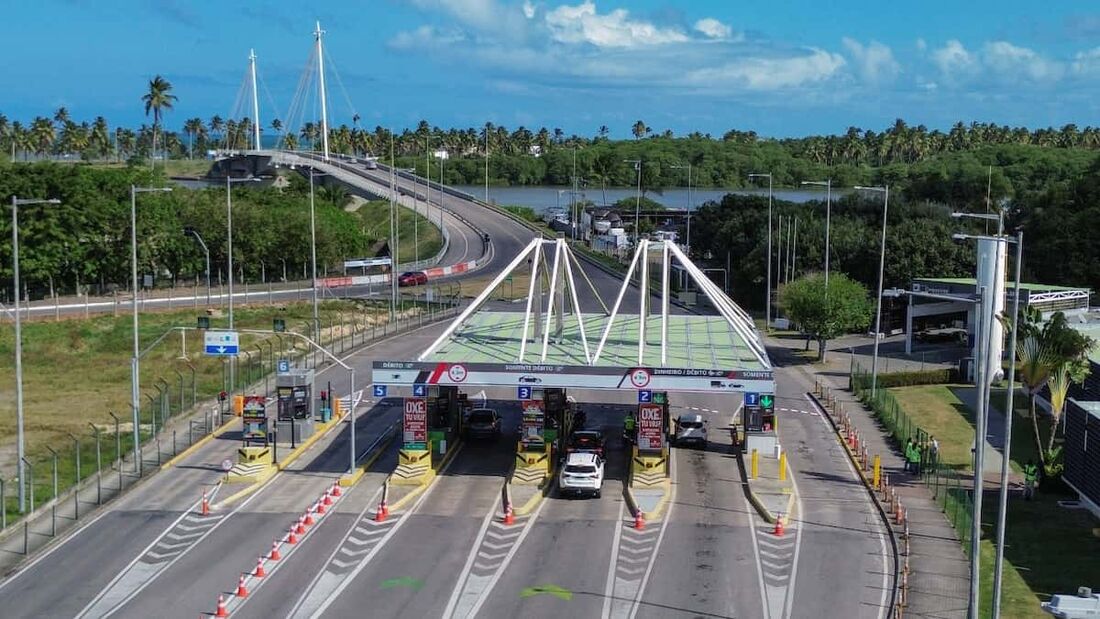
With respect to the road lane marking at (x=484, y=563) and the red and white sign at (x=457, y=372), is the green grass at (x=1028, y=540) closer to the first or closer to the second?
the road lane marking at (x=484, y=563)

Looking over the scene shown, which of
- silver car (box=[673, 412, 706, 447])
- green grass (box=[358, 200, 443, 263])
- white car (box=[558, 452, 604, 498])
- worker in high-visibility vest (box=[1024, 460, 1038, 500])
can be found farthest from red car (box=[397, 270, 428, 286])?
worker in high-visibility vest (box=[1024, 460, 1038, 500])

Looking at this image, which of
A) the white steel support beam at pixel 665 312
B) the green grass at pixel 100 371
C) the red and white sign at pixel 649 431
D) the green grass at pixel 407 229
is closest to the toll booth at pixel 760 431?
the white steel support beam at pixel 665 312

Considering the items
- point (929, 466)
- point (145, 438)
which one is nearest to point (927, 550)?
point (929, 466)

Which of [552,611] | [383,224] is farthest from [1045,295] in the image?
[383,224]

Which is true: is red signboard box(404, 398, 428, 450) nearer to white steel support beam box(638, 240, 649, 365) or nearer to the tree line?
white steel support beam box(638, 240, 649, 365)

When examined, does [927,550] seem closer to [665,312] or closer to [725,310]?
[665,312]

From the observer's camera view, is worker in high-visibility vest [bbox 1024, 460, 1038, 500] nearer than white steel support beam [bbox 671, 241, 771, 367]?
Yes
